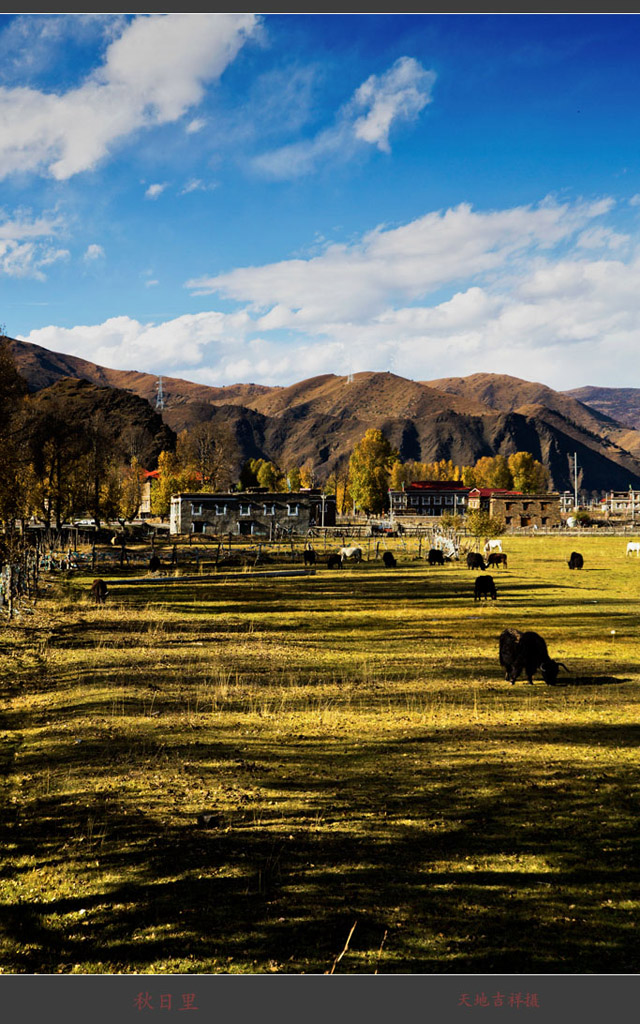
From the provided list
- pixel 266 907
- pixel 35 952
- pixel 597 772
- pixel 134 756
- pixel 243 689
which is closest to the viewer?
pixel 35 952

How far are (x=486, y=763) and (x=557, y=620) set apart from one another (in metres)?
15.5

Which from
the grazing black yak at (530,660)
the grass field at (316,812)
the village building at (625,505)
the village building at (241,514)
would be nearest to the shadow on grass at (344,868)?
the grass field at (316,812)

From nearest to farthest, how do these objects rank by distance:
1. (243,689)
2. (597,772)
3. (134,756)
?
(597,772)
(134,756)
(243,689)

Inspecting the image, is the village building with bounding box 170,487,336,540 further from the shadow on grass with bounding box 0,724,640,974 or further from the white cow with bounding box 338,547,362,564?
the shadow on grass with bounding box 0,724,640,974

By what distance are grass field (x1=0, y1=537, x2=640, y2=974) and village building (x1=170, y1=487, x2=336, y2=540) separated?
59.2m

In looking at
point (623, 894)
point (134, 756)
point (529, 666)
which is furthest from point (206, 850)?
point (529, 666)

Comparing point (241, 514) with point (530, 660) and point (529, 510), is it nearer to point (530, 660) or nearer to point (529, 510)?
point (529, 510)

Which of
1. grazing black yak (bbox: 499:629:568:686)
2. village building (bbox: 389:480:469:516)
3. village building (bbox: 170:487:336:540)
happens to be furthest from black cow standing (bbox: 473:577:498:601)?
village building (bbox: 389:480:469:516)

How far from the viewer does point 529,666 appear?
47.8 ft

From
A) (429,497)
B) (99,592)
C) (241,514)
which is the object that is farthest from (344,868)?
(429,497)

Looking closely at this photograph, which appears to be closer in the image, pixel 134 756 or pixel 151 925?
pixel 151 925

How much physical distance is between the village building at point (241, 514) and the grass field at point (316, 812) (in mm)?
59181

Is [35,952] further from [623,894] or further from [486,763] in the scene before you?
[486,763]

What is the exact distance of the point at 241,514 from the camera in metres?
77.4
